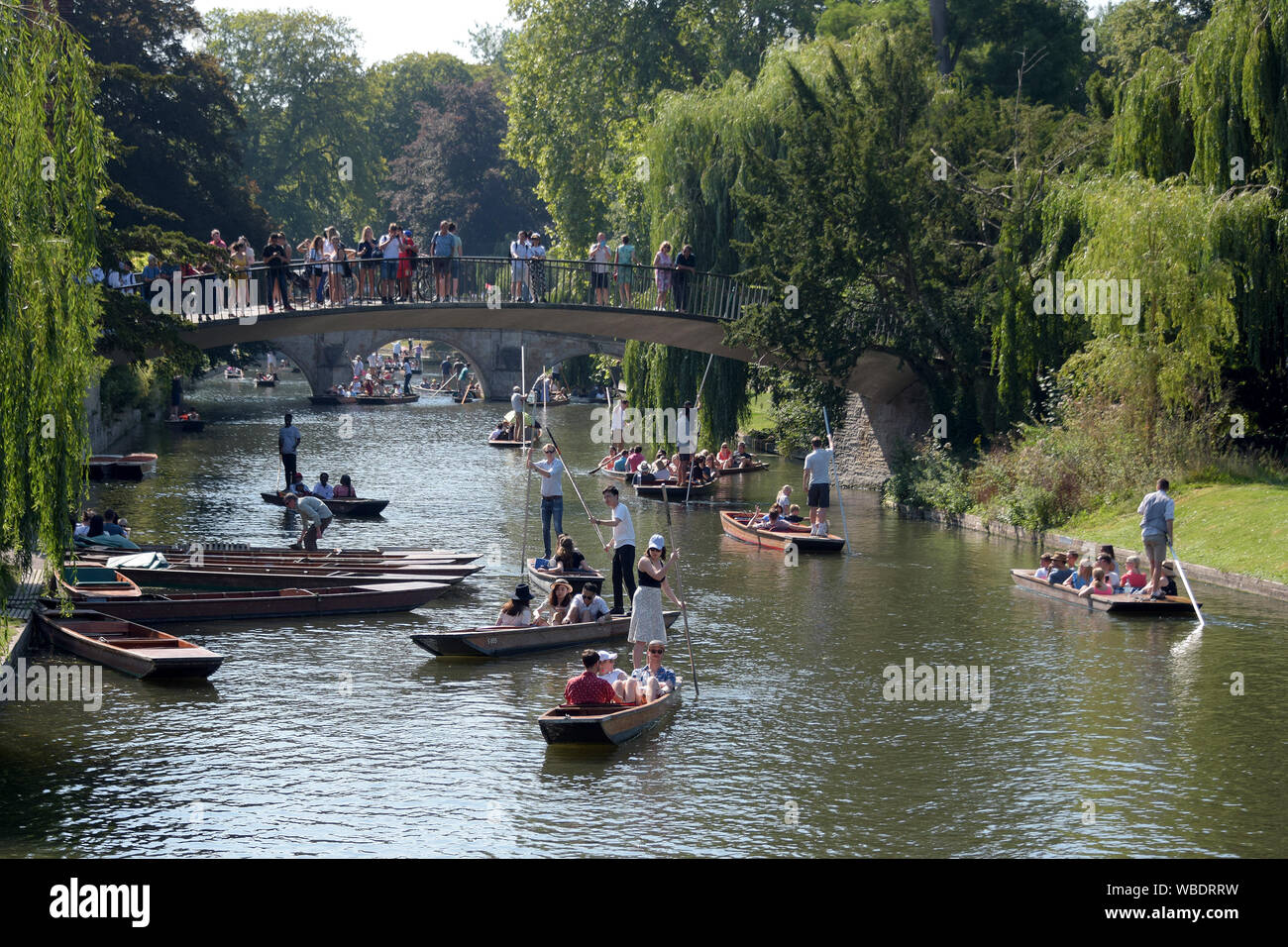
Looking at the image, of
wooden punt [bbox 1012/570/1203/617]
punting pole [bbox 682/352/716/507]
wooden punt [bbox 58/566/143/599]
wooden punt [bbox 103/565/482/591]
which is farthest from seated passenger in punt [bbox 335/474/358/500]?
wooden punt [bbox 1012/570/1203/617]

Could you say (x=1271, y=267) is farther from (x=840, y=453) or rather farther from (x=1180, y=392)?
(x=840, y=453)

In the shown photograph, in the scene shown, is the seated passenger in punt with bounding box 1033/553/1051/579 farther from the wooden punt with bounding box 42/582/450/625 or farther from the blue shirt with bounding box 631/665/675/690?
the blue shirt with bounding box 631/665/675/690

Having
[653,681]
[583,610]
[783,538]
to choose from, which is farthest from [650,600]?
[783,538]

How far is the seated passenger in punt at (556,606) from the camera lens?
1906 cm

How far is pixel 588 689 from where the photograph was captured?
572 inches

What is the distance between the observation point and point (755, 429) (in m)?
48.0

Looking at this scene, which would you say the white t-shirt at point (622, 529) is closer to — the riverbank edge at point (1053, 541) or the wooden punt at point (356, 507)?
the riverbank edge at point (1053, 541)

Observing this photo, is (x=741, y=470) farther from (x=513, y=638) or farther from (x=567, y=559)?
(x=513, y=638)

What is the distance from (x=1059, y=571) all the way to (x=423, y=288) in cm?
2039

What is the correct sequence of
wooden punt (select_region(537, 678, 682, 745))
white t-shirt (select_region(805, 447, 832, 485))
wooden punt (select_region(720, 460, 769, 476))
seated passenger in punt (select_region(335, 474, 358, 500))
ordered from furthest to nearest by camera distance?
wooden punt (select_region(720, 460, 769, 476)), seated passenger in punt (select_region(335, 474, 358, 500)), white t-shirt (select_region(805, 447, 832, 485)), wooden punt (select_region(537, 678, 682, 745))

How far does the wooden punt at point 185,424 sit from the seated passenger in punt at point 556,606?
35.7 m

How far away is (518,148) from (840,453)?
91.7 feet

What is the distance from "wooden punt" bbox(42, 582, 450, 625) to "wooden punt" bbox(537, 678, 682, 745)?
22.7 feet

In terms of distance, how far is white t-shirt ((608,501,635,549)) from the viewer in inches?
782
